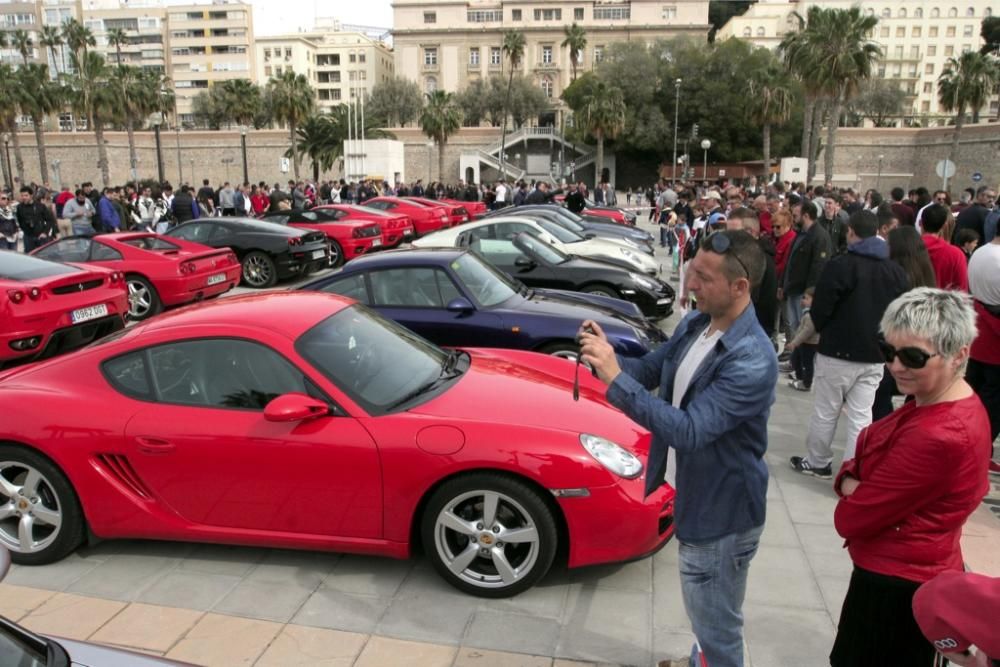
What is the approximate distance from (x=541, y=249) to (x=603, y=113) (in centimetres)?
4888

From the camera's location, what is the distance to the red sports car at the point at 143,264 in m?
10.9

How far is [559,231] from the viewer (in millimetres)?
13031

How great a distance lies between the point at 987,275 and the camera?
5.29 m

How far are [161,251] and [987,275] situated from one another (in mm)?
10795

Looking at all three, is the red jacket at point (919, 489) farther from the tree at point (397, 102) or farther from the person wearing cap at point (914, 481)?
the tree at point (397, 102)

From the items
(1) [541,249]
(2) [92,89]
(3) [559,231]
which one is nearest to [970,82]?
(3) [559,231]

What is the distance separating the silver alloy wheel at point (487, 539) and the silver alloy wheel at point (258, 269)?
11.0m

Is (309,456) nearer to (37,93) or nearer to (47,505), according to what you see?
(47,505)

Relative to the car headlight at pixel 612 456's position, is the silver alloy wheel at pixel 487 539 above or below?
below

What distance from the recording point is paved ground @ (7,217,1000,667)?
128 inches

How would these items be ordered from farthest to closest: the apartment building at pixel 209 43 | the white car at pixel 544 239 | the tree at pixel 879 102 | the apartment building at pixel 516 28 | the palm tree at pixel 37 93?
the apartment building at pixel 209 43, the apartment building at pixel 516 28, the tree at pixel 879 102, the palm tree at pixel 37 93, the white car at pixel 544 239

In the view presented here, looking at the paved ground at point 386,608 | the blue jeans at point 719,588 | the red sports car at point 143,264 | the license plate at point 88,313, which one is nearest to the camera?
the blue jeans at point 719,588

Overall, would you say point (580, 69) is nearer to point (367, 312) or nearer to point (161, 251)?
point (161, 251)

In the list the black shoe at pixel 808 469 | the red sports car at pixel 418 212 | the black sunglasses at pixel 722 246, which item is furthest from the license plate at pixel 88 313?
the red sports car at pixel 418 212
